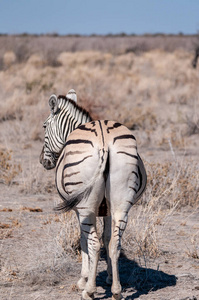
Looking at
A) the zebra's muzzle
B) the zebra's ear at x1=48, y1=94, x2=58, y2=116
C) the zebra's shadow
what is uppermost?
the zebra's ear at x1=48, y1=94, x2=58, y2=116

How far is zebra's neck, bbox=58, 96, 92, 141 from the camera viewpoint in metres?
4.70

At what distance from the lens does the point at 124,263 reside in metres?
5.02

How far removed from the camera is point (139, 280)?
455cm

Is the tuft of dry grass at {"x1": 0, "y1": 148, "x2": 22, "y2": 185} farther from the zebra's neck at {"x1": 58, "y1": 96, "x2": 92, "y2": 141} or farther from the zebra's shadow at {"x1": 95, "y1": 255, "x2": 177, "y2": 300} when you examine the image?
the zebra's shadow at {"x1": 95, "y1": 255, "x2": 177, "y2": 300}

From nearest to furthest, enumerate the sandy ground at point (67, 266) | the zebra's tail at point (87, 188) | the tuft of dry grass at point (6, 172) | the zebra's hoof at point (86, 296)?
1. the zebra's tail at point (87, 188)
2. the zebra's hoof at point (86, 296)
3. the sandy ground at point (67, 266)
4. the tuft of dry grass at point (6, 172)

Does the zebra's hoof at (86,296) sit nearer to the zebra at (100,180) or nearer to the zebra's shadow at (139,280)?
the zebra at (100,180)

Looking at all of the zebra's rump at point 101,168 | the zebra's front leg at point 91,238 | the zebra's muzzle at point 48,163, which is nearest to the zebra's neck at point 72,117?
the zebra's muzzle at point 48,163

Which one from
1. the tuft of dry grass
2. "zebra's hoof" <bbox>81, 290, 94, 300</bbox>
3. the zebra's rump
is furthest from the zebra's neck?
the tuft of dry grass

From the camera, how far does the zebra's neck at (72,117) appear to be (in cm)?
470

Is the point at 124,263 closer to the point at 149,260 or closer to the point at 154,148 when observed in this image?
the point at 149,260

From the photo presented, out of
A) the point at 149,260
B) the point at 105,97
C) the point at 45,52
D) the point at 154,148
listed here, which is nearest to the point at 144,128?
the point at 154,148

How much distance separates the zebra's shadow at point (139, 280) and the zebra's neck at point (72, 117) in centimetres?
148

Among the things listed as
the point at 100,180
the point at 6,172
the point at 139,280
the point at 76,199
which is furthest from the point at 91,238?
the point at 6,172

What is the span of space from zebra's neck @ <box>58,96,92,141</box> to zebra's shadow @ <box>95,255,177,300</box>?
1476 mm
